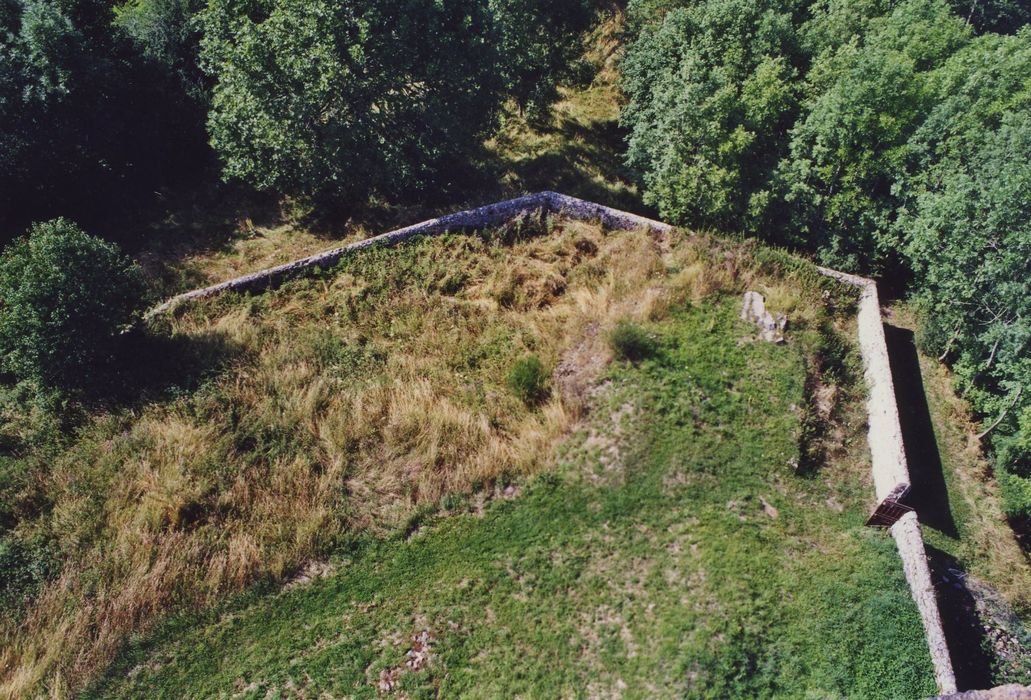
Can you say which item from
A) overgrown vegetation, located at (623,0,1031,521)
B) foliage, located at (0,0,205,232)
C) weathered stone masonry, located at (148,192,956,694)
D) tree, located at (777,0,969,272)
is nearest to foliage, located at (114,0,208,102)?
foliage, located at (0,0,205,232)

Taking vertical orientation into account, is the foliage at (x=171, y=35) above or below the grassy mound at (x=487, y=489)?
above

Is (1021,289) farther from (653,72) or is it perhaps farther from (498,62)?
(498,62)

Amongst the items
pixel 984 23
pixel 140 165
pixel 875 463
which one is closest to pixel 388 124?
pixel 140 165

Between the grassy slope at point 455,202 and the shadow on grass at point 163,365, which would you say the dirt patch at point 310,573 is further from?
the grassy slope at point 455,202

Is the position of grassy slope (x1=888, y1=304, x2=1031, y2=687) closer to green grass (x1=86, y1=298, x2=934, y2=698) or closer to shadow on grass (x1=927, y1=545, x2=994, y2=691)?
shadow on grass (x1=927, y1=545, x2=994, y2=691)

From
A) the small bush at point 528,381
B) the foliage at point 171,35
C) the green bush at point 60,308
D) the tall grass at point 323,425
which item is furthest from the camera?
the foliage at point 171,35

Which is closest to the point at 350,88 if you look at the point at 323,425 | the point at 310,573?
the point at 323,425

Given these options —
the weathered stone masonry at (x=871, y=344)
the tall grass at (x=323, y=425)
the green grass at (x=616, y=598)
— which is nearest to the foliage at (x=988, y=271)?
the weathered stone masonry at (x=871, y=344)
